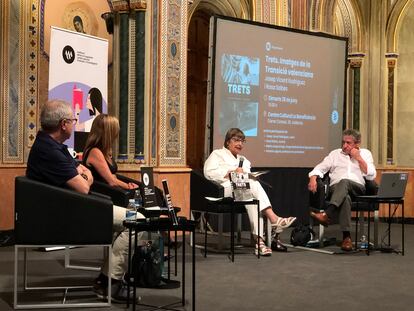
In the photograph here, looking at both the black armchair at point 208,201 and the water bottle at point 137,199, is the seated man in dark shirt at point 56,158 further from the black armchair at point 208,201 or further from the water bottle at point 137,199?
the black armchair at point 208,201

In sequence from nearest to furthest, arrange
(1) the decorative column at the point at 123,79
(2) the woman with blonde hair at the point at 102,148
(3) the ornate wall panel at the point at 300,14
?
(2) the woman with blonde hair at the point at 102,148, (1) the decorative column at the point at 123,79, (3) the ornate wall panel at the point at 300,14

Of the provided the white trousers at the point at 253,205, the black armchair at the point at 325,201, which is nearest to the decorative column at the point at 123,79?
the white trousers at the point at 253,205

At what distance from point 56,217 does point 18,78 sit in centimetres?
337

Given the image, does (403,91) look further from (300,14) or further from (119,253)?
(119,253)

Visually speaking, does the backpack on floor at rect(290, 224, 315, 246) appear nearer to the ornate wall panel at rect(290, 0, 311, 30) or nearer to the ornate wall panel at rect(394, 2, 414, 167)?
the ornate wall panel at rect(290, 0, 311, 30)

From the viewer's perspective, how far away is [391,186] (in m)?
5.97

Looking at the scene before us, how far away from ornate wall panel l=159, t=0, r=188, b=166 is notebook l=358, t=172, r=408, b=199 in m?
2.15

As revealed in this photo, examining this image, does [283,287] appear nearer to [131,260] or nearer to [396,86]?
[131,260]

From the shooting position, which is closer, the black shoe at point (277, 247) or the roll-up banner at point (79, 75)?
the roll-up banner at point (79, 75)

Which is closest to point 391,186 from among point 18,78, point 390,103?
point 18,78

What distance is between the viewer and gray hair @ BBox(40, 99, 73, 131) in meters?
3.72

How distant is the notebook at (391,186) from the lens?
592cm

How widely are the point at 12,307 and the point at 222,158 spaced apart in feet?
9.69

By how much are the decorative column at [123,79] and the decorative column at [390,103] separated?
531 centimetres
